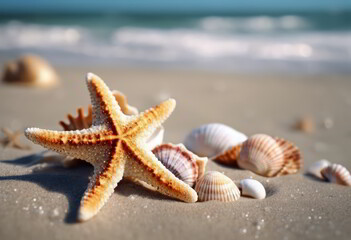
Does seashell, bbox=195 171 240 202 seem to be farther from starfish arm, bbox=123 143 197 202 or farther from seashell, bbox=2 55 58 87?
seashell, bbox=2 55 58 87

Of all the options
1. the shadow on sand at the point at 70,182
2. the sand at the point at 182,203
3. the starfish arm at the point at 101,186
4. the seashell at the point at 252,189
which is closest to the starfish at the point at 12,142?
the sand at the point at 182,203

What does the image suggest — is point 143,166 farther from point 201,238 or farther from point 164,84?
point 164,84

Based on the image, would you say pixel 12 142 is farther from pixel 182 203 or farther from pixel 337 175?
pixel 337 175

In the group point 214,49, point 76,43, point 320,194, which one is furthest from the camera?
point 76,43

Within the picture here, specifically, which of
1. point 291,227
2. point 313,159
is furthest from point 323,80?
point 291,227

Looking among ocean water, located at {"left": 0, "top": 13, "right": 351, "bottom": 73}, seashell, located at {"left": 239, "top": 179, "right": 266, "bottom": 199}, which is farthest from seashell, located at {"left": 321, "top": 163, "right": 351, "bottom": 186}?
ocean water, located at {"left": 0, "top": 13, "right": 351, "bottom": 73}

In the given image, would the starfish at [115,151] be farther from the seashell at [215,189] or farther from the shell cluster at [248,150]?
the shell cluster at [248,150]
